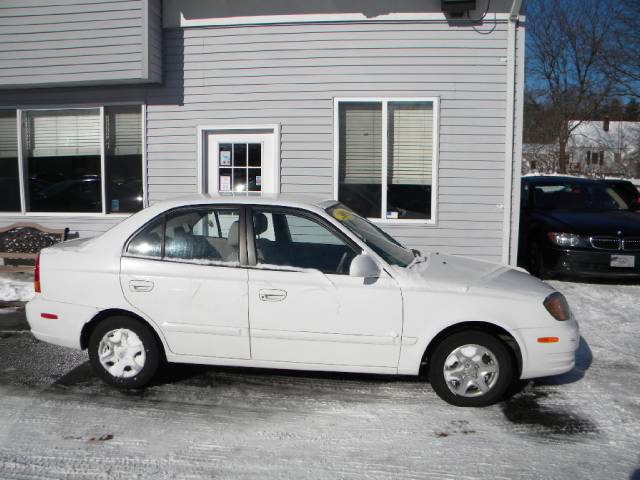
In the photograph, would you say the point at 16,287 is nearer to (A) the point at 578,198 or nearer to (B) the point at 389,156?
(B) the point at 389,156

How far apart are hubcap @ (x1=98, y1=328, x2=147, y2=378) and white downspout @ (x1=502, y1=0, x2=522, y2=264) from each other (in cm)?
570

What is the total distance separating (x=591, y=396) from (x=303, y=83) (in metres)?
5.91

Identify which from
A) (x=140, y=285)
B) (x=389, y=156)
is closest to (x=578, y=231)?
(x=389, y=156)

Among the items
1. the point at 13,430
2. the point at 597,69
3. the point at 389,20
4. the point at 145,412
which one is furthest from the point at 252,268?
the point at 597,69

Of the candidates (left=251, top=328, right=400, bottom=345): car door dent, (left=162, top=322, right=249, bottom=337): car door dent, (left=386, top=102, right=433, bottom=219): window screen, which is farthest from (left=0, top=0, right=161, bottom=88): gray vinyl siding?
(left=251, top=328, right=400, bottom=345): car door dent

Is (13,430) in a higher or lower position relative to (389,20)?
lower

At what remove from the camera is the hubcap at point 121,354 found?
4934mm

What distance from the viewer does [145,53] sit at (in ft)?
29.4

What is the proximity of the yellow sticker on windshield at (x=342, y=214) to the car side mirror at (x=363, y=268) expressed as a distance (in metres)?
0.53

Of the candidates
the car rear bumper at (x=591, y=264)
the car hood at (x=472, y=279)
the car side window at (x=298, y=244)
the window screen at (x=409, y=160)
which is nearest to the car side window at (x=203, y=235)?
the car side window at (x=298, y=244)

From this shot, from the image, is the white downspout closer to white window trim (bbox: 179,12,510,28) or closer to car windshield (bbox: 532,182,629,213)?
white window trim (bbox: 179,12,510,28)

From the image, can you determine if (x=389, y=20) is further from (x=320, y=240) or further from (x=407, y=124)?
(x=320, y=240)

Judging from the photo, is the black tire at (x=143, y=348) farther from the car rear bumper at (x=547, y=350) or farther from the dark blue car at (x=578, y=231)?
the dark blue car at (x=578, y=231)

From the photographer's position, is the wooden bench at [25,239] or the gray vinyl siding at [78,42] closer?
the gray vinyl siding at [78,42]
